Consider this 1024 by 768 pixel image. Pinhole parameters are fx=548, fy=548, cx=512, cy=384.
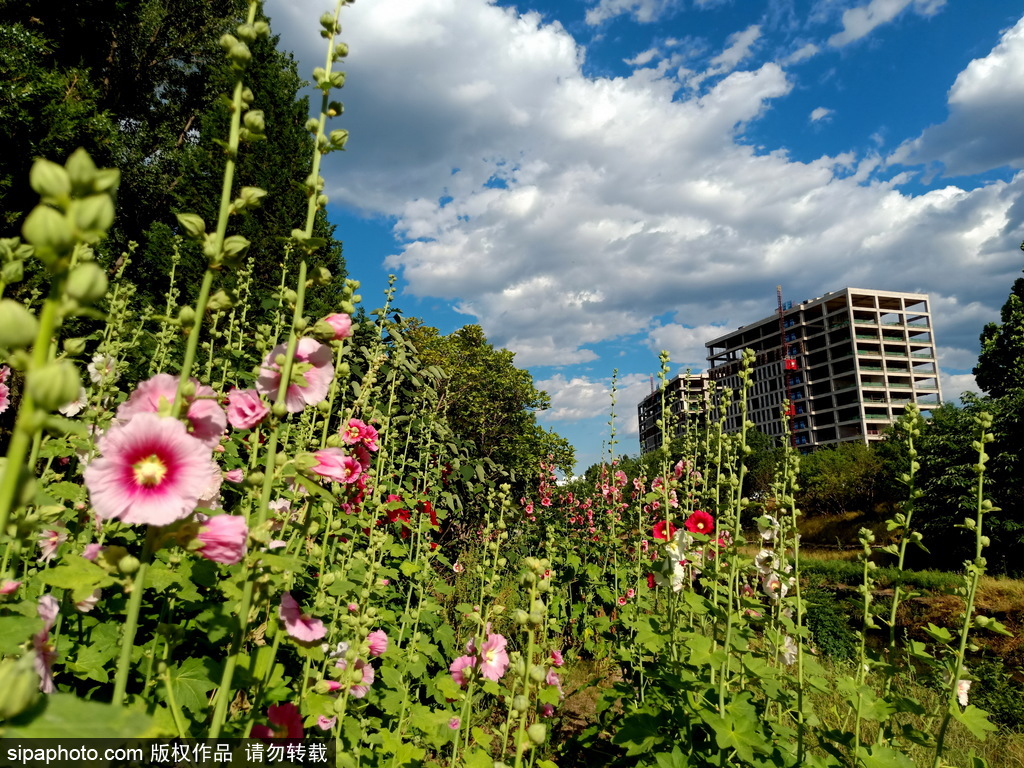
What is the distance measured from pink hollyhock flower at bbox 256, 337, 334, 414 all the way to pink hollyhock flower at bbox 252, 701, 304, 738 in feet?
2.51

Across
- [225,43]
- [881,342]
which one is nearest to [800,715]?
[225,43]

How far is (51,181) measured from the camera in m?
0.68

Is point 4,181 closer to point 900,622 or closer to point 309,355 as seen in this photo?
point 309,355

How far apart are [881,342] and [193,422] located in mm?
71796

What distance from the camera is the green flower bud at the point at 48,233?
638mm

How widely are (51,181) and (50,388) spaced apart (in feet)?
0.90

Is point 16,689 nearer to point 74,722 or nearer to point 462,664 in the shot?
point 74,722

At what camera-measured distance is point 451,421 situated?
9.84 m

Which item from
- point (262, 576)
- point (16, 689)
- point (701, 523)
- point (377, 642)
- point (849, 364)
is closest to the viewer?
point (16, 689)

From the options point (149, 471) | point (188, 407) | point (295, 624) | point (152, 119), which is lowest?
point (295, 624)

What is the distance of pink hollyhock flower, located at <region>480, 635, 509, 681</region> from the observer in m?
2.32

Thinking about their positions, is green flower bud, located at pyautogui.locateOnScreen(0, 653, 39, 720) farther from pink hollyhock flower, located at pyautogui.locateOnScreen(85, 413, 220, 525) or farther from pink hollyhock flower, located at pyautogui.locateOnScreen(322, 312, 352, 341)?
pink hollyhock flower, located at pyautogui.locateOnScreen(322, 312, 352, 341)

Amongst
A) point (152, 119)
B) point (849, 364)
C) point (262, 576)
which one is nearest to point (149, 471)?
point (262, 576)

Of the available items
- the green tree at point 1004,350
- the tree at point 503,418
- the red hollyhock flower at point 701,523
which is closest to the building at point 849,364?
the green tree at point 1004,350
